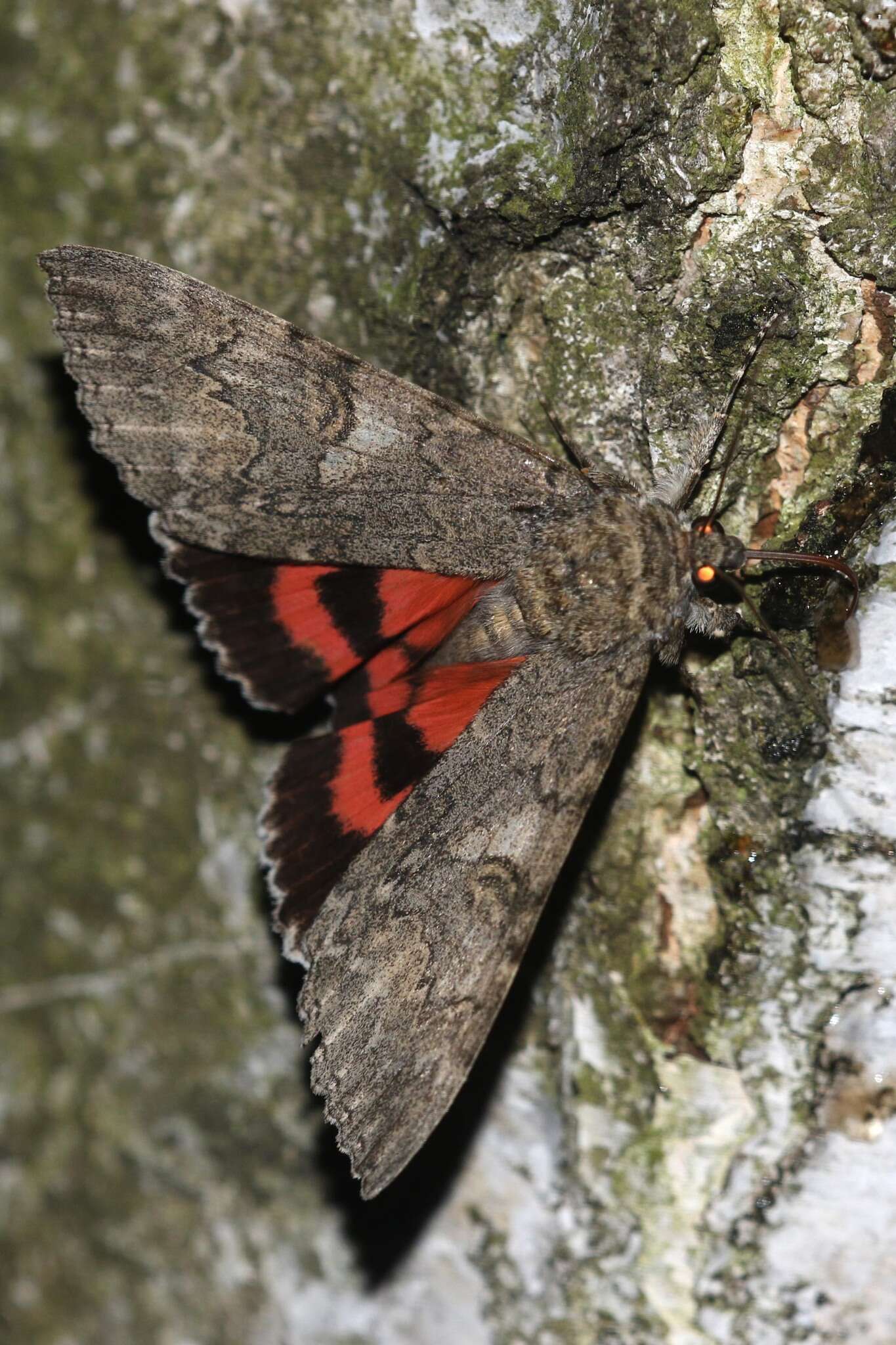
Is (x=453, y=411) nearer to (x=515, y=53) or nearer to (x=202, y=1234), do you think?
(x=515, y=53)

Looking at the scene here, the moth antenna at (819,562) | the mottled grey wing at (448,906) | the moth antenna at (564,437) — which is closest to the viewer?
the moth antenna at (819,562)

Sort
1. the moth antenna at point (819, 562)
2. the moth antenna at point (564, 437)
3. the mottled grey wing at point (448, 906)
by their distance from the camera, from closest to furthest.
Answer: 1. the moth antenna at point (819, 562)
2. the mottled grey wing at point (448, 906)
3. the moth antenna at point (564, 437)

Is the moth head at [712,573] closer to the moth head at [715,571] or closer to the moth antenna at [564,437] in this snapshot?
the moth head at [715,571]

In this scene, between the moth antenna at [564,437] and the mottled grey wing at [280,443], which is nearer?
the mottled grey wing at [280,443]

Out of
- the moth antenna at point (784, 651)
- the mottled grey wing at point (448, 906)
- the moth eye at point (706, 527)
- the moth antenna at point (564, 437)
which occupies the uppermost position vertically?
the moth antenna at point (564, 437)

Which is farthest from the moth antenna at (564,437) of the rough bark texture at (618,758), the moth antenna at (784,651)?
the moth antenna at (784,651)

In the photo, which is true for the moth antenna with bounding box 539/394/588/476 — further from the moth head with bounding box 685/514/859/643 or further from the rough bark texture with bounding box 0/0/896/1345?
the moth head with bounding box 685/514/859/643
